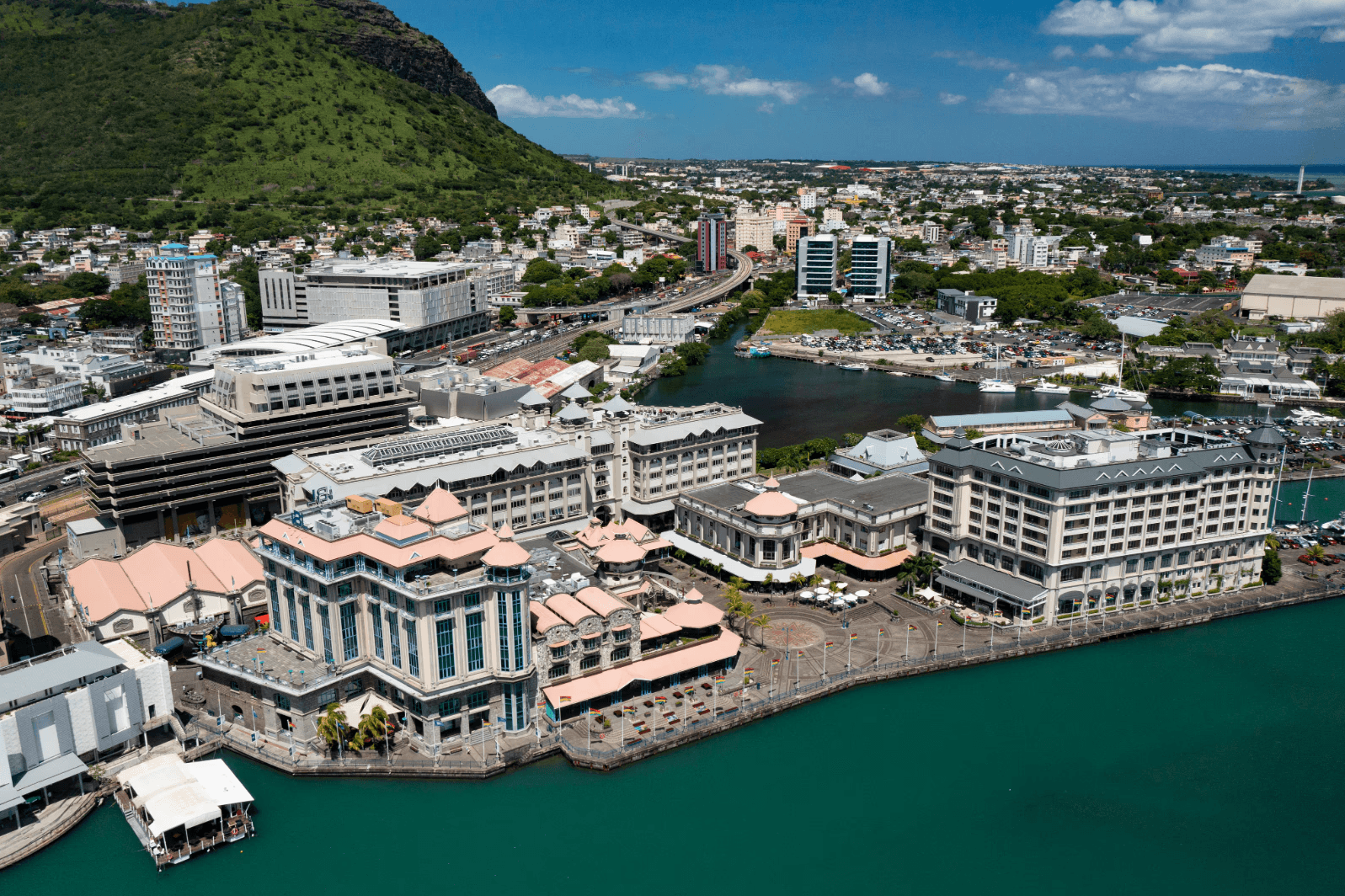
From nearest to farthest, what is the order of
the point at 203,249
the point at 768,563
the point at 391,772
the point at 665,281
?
the point at 391,772 → the point at 768,563 → the point at 203,249 → the point at 665,281

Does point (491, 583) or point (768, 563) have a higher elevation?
point (491, 583)

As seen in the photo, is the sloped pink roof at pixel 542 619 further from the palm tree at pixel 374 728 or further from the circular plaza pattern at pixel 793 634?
the circular plaza pattern at pixel 793 634

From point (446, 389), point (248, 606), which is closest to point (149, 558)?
point (248, 606)

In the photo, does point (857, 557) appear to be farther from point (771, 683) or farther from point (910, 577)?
point (771, 683)

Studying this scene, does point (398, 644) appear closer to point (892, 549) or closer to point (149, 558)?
point (149, 558)

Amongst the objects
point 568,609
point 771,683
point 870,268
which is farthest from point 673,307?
point 568,609

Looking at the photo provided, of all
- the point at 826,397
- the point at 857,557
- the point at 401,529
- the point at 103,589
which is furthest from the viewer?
the point at 826,397
